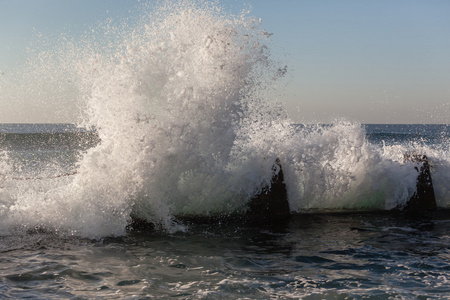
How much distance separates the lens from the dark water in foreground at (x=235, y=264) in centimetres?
362

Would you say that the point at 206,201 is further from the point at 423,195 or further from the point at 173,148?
the point at 423,195

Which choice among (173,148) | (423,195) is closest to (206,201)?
(173,148)

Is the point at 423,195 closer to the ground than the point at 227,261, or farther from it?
farther from it

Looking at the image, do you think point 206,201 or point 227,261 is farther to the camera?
point 206,201

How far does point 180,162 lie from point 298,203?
2.15m

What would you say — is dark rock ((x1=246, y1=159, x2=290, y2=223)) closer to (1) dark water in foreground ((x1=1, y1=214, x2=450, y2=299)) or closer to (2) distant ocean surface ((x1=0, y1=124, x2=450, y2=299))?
(2) distant ocean surface ((x1=0, y1=124, x2=450, y2=299))

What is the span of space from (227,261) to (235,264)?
0.11 metres

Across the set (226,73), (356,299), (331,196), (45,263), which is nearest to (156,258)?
(45,263)

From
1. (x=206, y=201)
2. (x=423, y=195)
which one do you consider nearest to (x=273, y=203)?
(x=206, y=201)

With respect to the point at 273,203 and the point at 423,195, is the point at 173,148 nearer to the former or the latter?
the point at 273,203

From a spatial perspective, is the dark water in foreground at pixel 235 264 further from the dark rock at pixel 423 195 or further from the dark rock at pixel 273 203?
the dark rock at pixel 423 195

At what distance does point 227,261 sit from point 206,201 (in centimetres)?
196

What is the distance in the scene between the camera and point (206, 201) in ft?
20.6

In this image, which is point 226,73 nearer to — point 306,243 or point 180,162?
point 180,162
